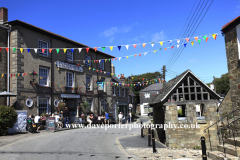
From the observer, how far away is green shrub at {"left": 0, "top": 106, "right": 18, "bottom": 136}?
45.8ft

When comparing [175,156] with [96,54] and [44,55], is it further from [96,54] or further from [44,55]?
[96,54]

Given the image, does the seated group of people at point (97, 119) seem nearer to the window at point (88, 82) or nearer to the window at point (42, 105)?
the window at point (88, 82)

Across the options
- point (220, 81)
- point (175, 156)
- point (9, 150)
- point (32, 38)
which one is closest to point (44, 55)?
point (32, 38)

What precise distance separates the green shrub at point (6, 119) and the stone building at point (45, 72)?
2.60m

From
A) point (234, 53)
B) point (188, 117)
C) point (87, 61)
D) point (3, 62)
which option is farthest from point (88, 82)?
point (234, 53)

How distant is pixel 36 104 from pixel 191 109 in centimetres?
1307

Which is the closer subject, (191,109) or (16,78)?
(191,109)

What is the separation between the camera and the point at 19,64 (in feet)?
57.5

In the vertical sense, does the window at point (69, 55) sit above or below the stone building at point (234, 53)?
above

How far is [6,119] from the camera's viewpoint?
14070 millimetres

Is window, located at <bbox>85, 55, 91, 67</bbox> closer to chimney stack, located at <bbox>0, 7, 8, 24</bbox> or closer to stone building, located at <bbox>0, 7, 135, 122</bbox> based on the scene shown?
stone building, located at <bbox>0, 7, 135, 122</bbox>

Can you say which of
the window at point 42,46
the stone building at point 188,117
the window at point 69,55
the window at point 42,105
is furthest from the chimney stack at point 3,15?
the stone building at point 188,117

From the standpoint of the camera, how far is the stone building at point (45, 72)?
17391 millimetres

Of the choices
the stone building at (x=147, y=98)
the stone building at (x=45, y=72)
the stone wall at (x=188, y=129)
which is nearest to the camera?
the stone wall at (x=188, y=129)
